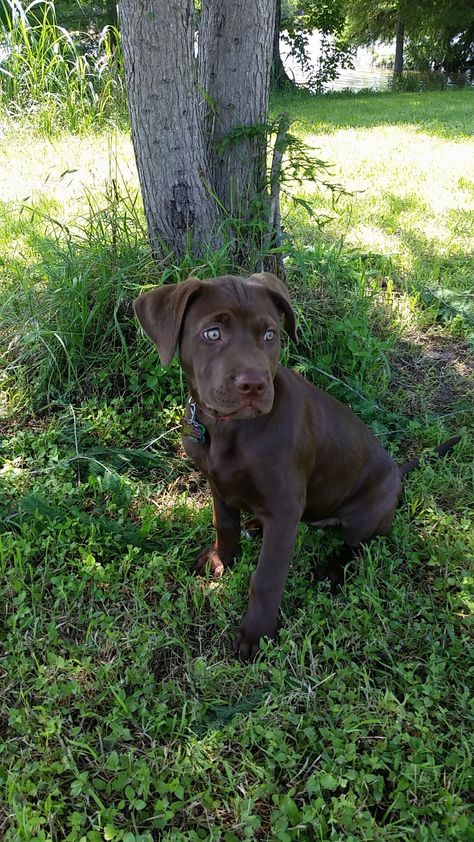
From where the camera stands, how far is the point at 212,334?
211 centimetres

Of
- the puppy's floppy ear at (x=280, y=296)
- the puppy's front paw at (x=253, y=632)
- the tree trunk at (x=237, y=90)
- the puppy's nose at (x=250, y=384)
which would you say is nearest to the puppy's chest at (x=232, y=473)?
the puppy's nose at (x=250, y=384)

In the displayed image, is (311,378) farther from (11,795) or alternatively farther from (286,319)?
(11,795)

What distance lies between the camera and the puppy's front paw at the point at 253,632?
86.1 inches

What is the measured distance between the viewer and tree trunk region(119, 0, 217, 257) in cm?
299

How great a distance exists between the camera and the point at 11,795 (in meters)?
1.67

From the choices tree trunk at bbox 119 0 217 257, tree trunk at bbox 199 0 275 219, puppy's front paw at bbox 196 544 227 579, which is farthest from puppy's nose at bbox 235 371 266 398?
tree trunk at bbox 199 0 275 219

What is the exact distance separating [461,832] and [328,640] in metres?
0.70

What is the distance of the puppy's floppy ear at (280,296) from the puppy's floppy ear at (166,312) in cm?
28

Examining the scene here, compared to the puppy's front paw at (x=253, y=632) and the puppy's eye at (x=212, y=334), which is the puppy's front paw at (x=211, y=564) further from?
the puppy's eye at (x=212, y=334)

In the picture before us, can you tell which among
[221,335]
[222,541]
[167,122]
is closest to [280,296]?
[221,335]

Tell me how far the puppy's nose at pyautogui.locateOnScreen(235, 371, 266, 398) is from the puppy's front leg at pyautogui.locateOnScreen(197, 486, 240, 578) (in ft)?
2.06

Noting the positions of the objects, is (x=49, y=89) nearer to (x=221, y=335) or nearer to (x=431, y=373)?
(x=431, y=373)

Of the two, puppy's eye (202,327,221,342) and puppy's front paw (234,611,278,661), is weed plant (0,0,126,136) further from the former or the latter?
puppy's front paw (234,611,278,661)

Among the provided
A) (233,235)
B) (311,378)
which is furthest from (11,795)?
(233,235)
